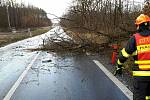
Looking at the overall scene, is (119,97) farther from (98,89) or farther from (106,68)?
(106,68)

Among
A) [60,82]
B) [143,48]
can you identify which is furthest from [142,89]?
[60,82]

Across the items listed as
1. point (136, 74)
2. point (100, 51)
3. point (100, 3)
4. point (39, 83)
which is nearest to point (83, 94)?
point (39, 83)

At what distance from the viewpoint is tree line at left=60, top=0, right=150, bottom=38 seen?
18938 mm

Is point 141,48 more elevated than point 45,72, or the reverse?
point 141,48

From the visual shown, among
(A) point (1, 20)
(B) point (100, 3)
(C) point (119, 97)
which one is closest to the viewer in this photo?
(C) point (119, 97)

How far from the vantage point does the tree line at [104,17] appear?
18.9 m

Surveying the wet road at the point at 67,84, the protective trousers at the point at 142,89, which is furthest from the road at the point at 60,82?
the protective trousers at the point at 142,89

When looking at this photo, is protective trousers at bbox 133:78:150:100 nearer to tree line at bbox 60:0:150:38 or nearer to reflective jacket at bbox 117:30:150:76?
reflective jacket at bbox 117:30:150:76

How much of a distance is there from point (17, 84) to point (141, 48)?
5.85m

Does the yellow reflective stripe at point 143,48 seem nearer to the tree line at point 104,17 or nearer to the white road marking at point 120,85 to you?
the white road marking at point 120,85

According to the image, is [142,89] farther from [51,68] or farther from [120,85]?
[51,68]

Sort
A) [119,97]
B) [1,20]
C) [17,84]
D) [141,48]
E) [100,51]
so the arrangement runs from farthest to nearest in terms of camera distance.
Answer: [1,20]
[100,51]
[17,84]
[119,97]
[141,48]

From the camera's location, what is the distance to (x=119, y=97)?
8289mm

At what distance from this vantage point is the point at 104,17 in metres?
→ 28.2
